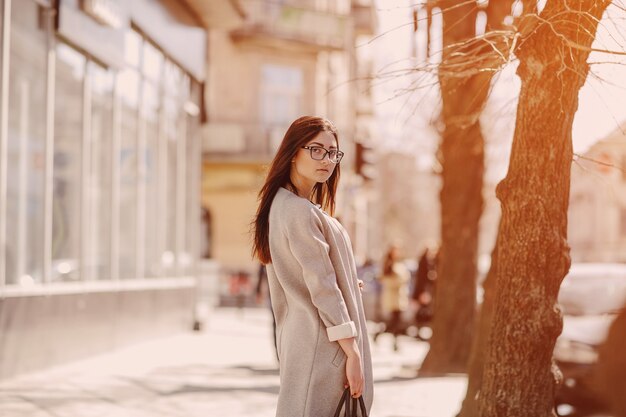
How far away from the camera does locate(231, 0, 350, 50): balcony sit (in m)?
37.0

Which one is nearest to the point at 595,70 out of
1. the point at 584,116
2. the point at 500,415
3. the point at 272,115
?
the point at 584,116

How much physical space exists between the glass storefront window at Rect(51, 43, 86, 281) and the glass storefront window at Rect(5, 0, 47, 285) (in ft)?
1.78

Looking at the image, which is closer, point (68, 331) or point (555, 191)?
point (555, 191)

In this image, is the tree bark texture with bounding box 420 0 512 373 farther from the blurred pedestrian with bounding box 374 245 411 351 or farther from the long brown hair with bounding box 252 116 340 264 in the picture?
the long brown hair with bounding box 252 116 340 264

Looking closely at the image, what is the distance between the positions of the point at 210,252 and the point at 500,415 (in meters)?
33.6

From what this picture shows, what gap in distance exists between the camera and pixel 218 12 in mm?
20594

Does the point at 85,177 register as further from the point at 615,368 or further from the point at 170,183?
the point at 615,368

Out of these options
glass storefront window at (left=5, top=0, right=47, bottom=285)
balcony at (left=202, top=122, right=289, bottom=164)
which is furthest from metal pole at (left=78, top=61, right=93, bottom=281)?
balcony at (left=202, top=122, right=289, bottom=164)

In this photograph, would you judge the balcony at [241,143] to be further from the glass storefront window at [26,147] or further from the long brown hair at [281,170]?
→ the long brown hair at [281,170]

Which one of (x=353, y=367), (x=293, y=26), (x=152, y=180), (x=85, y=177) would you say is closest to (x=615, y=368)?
(x=353, y=367)

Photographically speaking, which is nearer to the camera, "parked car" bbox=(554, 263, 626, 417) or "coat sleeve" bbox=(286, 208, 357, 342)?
"coat sleeve" bbox=(286, 208, 357, 342)

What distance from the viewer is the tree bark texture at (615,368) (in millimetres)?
5730

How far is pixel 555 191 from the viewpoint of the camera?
682 centimetres

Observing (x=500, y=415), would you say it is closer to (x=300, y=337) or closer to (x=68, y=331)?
(x=300, y=337)
